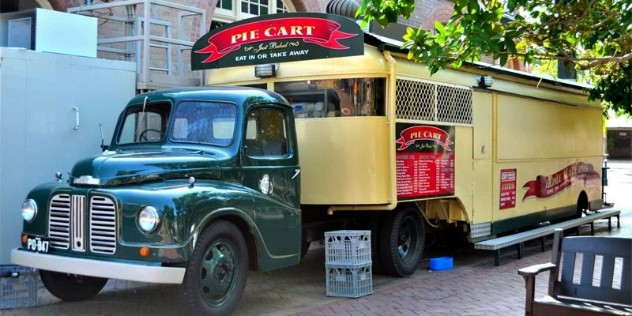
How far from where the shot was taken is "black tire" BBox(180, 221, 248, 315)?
5566 millimetres

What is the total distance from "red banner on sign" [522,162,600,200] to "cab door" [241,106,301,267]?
495cm

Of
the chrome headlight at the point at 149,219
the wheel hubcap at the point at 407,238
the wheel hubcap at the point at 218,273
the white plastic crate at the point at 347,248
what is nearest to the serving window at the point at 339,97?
the white plastic crate at the point at 347,248

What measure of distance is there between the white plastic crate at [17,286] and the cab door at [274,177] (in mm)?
2259

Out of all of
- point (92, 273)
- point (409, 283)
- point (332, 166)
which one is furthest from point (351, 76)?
point (92, 273)

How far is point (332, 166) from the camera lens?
7.70 metres

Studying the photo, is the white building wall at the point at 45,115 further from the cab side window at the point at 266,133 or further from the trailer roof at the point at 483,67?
the trailer roof at the point at 483,67

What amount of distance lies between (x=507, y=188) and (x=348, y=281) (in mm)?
3868

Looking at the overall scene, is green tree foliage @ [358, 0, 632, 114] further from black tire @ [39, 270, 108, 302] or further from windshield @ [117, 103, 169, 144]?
black tire @ [39, 270, 108, 302]

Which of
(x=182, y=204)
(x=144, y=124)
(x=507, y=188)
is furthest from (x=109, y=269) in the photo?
(x=507, y=188)

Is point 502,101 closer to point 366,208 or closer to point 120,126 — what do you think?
point 366,208

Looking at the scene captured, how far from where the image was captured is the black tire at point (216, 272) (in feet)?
18.3

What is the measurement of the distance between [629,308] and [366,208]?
3.52 meters

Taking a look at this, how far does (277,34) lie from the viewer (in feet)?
25.4

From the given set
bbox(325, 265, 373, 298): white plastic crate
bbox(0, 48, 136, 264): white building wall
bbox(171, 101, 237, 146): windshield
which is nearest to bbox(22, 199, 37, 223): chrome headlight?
bbox(0, 48, 136, 264): white building wall
